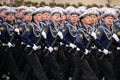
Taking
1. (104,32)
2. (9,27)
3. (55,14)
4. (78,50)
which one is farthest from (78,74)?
(9,27)

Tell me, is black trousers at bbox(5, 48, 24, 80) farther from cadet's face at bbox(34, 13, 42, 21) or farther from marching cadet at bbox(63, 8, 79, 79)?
marching cadet at bbox(63, 8, 79, 79)

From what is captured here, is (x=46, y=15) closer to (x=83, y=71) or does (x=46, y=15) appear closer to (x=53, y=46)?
(x=53, y=46)

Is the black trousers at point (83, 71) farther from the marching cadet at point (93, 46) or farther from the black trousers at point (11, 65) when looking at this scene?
the black trousers at point (11, 65)

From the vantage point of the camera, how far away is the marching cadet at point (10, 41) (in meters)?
9.89

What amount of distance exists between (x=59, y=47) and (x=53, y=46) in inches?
22.3

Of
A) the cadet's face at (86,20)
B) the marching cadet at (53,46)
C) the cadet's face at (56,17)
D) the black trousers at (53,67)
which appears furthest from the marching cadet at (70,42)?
the cadet's face at (86,20)

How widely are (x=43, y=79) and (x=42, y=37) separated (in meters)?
1.12

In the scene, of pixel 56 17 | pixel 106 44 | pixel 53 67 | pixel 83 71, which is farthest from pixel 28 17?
pixel 83 71

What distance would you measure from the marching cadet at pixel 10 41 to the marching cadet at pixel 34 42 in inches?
16.7

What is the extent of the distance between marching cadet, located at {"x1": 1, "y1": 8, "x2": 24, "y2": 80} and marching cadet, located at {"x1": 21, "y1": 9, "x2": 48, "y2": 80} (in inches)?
16.7

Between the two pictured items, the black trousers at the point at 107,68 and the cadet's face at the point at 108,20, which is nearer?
the black trousers at the point at 107,68

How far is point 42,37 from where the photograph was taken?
953 cm

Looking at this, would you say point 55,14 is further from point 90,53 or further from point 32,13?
point 90,53

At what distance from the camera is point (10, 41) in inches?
409
